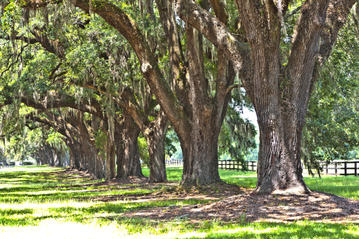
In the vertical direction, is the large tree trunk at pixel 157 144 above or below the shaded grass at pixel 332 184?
above

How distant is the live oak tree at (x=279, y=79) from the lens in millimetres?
10109

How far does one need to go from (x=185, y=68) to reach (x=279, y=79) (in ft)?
17.9

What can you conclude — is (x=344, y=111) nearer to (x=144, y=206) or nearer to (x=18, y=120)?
(x=144, y=206)

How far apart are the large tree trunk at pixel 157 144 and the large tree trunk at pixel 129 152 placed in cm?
328

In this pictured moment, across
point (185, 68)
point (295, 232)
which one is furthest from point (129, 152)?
point (295, 232)

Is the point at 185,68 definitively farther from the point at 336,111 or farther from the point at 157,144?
the point at 336,111

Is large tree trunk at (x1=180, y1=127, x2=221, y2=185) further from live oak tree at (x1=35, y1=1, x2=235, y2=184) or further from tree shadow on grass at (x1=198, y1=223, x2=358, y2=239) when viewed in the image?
tree shadow on grass at (x1=198, y1=223, x2=358, y2=239)

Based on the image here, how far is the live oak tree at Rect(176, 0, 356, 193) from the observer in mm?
10109

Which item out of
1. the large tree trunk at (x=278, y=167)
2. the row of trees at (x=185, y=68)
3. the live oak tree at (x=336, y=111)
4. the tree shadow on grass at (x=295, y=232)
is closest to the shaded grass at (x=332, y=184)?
the live oak tree at (x=336, y=111)

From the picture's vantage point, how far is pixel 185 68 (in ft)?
50.8

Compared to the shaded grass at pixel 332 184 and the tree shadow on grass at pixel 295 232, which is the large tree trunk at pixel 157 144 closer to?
the shaded grass at pixel 332 184

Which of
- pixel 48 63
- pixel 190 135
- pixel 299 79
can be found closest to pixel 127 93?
pixel 48 63

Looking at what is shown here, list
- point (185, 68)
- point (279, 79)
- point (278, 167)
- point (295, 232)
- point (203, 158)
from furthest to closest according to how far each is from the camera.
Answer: point (185, 68) < point (203, 158) < point (279, 79) < point (278, 167) < point (295, 232)

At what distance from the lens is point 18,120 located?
2416 centimetres
